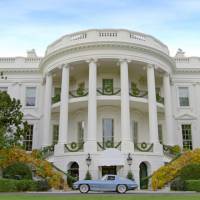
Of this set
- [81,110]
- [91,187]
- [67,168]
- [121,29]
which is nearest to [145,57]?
[121,29]

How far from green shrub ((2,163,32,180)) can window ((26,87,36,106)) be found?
11.0m

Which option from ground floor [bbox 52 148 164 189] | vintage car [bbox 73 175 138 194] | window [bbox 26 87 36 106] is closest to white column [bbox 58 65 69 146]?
ground floor [bbox 52 148 164 189]

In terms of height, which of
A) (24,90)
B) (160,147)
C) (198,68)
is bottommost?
(160,147)

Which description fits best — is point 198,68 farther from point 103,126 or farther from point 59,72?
point 59,72

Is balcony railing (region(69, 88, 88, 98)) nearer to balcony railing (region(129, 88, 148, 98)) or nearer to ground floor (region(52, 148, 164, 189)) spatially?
balcony railing (region(129, 88, 148, 98))

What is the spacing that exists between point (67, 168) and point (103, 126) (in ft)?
17.9

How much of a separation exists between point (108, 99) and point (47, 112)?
19.6ft

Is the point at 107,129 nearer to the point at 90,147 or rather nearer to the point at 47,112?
the point at 90,147

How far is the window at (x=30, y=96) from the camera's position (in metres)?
33.9

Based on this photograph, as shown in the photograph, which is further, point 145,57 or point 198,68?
point 198,68

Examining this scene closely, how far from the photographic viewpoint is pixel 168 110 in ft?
99.9

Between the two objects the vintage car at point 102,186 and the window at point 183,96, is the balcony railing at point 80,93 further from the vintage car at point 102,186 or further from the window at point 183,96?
the vintage car at point 102,186

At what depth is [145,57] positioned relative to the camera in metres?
29.2

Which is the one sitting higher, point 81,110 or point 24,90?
point 24,90
